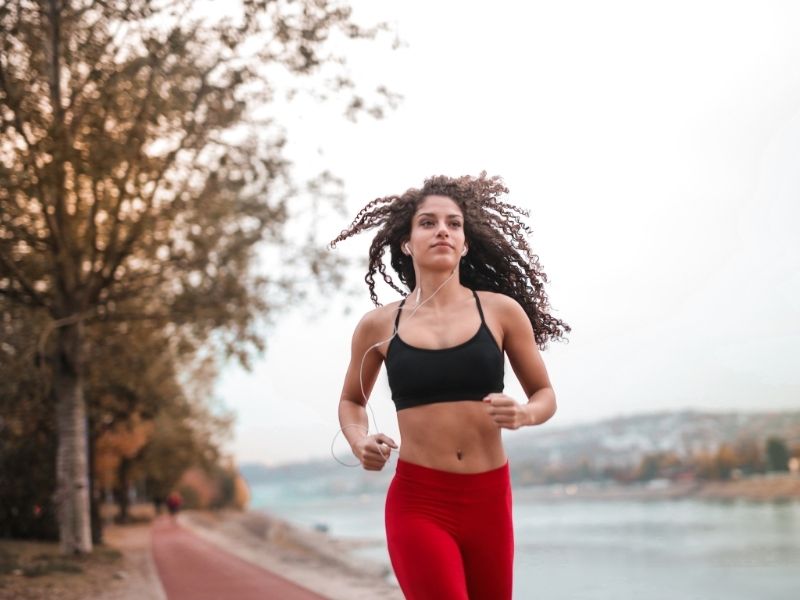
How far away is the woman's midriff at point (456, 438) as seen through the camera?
329 cm

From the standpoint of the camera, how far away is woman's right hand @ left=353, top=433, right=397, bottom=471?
3.20 meters

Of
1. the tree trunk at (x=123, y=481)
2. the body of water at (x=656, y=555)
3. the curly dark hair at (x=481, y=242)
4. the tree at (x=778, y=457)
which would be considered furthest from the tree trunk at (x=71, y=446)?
the tree at (x=778, y=457)

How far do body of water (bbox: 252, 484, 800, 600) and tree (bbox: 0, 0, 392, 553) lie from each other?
6167 millimetres

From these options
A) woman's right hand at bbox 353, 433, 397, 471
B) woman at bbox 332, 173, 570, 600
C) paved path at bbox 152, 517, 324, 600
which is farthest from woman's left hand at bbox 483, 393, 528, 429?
paved path at bbox 152, 517, 324, 600

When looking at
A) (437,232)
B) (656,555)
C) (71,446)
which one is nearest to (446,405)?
(437,232)

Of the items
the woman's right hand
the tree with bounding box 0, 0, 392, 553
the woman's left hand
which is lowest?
the woman's right hand

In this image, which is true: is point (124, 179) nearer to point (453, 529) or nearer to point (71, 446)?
point (71, 446)

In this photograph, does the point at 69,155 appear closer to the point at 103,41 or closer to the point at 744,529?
the point at 103,41

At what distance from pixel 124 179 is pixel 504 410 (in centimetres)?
1258

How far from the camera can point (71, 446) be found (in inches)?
627

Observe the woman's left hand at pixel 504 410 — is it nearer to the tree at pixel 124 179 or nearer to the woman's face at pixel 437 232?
the woman's face at pixel 437 232

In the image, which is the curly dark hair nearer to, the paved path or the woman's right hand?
the woman's right hand

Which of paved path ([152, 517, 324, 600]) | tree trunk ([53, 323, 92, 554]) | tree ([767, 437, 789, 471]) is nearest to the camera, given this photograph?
paved path ([152, 517, 324, 600])

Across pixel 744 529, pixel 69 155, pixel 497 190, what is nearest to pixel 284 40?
pixel 69 155
